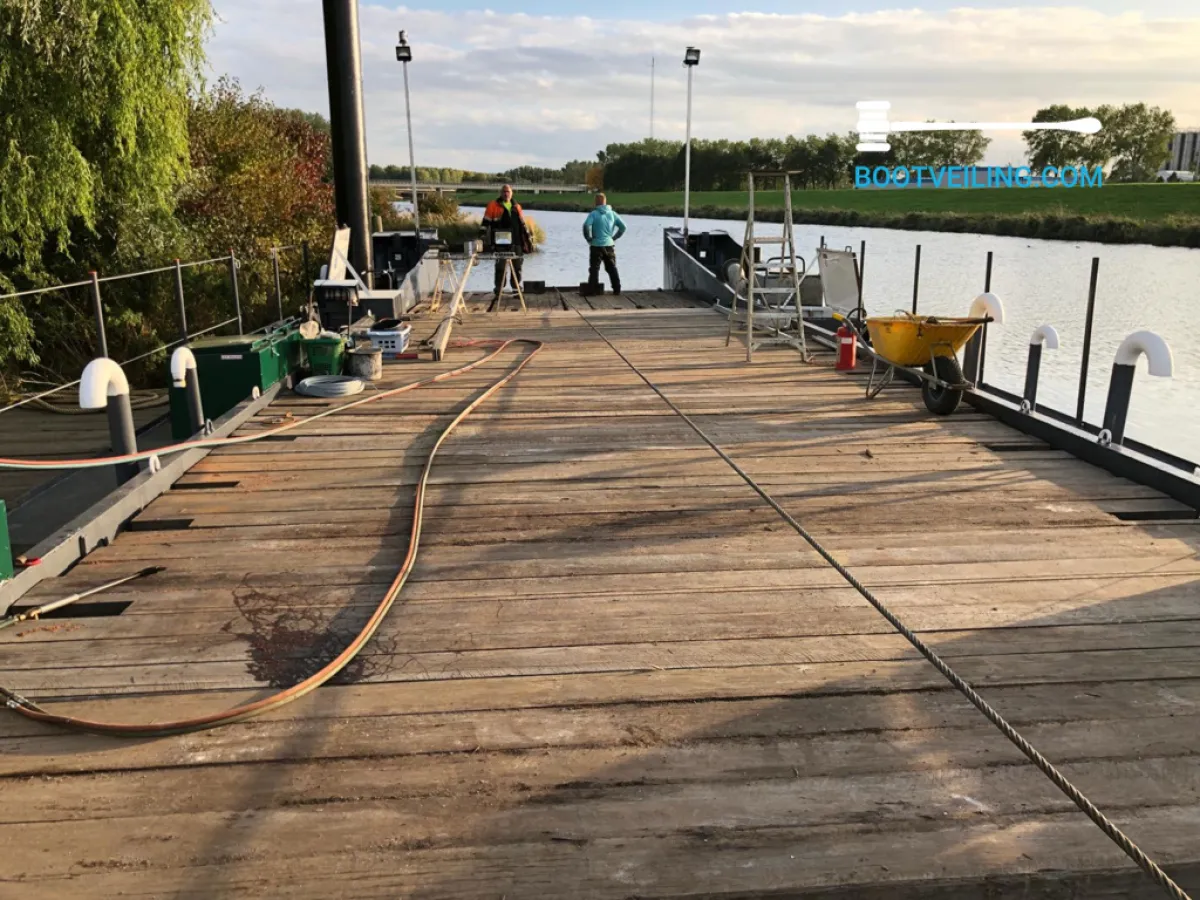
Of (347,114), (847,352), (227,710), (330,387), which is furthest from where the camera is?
(347,114)

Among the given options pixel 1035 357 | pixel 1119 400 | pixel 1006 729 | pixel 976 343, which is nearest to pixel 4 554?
pixel 1006 729

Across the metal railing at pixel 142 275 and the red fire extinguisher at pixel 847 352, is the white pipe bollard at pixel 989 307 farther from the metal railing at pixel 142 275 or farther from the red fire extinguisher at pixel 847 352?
the metal railing at pixel 142 275

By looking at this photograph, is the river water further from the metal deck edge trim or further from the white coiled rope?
the metal deck edge trim

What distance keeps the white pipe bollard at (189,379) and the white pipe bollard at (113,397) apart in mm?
693

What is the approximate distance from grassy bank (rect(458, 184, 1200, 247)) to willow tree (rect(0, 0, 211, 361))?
14714mm

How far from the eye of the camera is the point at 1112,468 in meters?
4.94

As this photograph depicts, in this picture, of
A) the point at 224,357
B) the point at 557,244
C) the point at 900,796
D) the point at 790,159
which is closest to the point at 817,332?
the point at 224,357

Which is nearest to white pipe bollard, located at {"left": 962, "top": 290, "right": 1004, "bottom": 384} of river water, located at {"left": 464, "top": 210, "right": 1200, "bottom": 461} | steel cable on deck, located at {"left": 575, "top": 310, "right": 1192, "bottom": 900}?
steel cable on deck, located at {"left": 575, "top": 310, "right": 1192, "bottom": 900}

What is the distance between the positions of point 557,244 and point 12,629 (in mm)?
42780

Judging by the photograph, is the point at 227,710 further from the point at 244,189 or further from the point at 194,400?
the point at 244,189

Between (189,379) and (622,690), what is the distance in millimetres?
3805

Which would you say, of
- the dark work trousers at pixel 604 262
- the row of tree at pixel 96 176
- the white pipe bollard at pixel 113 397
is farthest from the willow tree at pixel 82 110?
the white pipe bollard at pixel 113 397

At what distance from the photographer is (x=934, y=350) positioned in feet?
20.2

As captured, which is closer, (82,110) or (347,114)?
(82,110)
